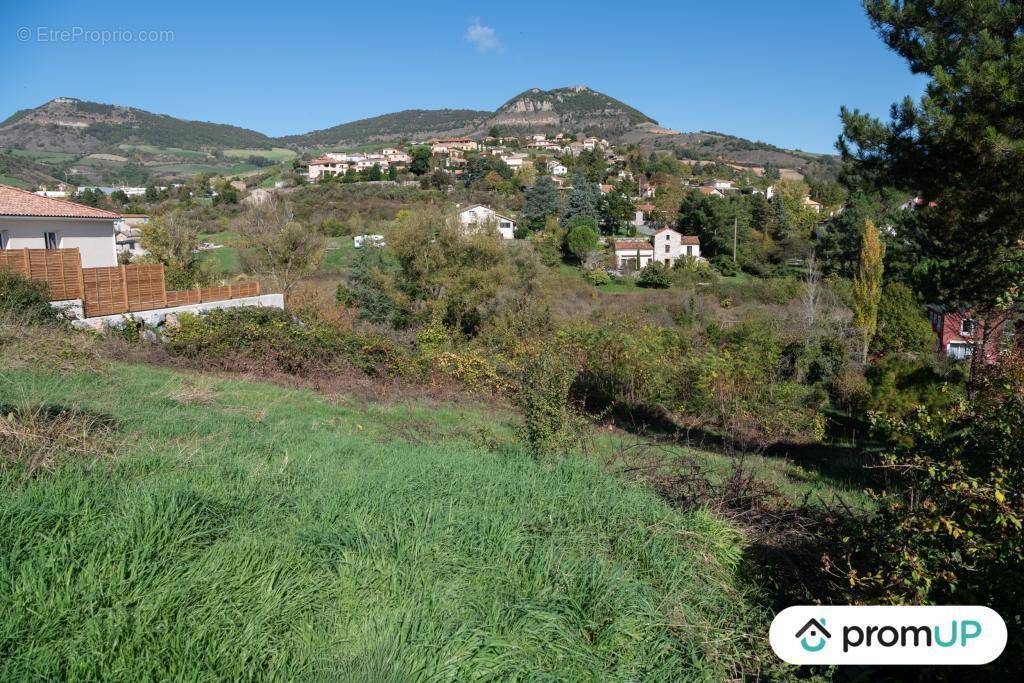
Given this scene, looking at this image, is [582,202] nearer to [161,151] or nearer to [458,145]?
[458,145]

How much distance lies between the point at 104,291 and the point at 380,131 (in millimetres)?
182669

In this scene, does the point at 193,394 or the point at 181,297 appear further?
the point at 181,297

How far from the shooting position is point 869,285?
115 ft

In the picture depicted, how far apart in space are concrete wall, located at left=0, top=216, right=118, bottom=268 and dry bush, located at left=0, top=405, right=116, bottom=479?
20971 millimetres

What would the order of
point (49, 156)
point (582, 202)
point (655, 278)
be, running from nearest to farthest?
1. point (655, 278)
2. point (582, 202)
3. point (49, 156)

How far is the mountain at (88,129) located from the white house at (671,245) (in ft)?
355

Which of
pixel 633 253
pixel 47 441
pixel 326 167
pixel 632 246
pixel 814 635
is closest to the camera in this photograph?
pixel 814 635

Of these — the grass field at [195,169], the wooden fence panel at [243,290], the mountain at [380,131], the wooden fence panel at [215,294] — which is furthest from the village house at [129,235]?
the mountain at [380,131]

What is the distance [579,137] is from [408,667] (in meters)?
181

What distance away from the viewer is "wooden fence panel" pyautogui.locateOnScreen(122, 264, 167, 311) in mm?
17656

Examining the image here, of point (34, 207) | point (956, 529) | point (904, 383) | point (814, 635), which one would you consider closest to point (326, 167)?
point (34, 207)

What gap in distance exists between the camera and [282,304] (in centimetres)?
2464

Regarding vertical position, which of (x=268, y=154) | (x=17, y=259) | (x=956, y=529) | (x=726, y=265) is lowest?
(x=726, y=265)

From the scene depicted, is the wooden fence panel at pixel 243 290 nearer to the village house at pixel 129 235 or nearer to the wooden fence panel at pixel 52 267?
the wooden fence panel at pixel 52 267
